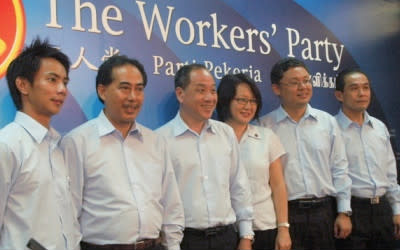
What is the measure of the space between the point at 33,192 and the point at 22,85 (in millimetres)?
529

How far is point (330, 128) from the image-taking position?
3.45 metres

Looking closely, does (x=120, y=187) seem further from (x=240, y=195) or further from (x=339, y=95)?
(x=339, y=95)

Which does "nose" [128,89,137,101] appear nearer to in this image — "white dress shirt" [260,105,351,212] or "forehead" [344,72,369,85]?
"white dress shirt" [260,105,351,212]

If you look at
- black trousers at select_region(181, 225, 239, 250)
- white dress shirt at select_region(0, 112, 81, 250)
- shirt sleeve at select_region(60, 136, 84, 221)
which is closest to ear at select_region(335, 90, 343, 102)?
black trousers at select_region(181, 225, 239, 250)

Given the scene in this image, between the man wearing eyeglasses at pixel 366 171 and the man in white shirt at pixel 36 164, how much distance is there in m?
2.23

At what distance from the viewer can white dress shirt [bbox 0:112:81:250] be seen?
1.96m

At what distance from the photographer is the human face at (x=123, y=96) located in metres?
2.45

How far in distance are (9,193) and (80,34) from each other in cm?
121

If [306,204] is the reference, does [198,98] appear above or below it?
above

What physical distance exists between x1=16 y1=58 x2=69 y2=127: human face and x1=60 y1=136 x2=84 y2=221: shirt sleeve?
0.19 meters

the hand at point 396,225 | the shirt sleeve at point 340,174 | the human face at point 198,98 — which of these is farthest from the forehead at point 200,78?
the hand at point 396,225

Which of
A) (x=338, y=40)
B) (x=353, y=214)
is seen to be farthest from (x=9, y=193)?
(x=338, y=40)

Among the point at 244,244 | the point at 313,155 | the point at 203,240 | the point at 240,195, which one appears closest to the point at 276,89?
the point at 313,155

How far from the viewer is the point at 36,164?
206 cm
